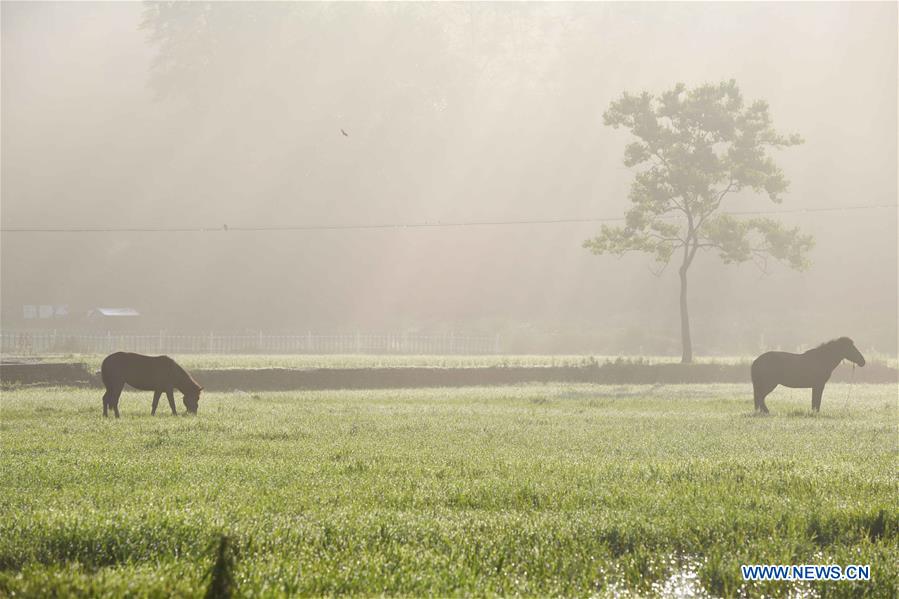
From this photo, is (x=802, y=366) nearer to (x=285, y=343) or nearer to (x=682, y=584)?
(x=682, y=584)

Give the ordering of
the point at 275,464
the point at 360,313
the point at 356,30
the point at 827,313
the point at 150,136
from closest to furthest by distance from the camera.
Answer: the point at 275,464, the point at 827,313, the point at 360,313, the point at 356,30, the point at 150,136

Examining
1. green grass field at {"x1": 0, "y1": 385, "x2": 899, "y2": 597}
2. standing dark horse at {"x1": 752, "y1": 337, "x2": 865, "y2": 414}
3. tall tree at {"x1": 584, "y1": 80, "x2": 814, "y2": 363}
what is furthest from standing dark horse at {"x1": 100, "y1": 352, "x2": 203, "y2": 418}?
tall tree at {"x1": 584, "y1": 80, "x2": 814, "y2": 363}

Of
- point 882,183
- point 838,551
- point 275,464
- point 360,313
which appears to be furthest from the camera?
point 882,183

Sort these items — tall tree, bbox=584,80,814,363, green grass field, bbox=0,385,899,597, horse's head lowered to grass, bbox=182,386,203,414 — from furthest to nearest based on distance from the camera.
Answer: tall tree, bbox=584,80,814,363, horse's head lowered to grass, bbox=182,386,203,414, green grass field, bbox=0,385,899,597

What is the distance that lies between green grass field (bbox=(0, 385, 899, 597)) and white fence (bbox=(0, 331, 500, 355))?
2005 inches

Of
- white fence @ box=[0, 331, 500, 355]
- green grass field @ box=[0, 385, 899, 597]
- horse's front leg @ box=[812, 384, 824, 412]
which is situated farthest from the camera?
white fence @ box=[0, 331, 500, 355]

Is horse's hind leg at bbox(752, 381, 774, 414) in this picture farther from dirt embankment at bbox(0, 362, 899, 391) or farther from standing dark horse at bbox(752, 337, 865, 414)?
dirt embankment at bbox(0, 362, 899, 391)

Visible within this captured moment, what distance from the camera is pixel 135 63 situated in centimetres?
13625

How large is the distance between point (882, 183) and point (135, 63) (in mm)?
99139

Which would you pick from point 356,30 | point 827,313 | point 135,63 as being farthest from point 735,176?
point 135,63

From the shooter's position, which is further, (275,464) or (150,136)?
(150,136)

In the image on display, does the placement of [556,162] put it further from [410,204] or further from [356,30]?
[356,30]

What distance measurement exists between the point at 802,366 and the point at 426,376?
21.1m

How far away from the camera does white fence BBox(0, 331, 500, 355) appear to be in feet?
226
